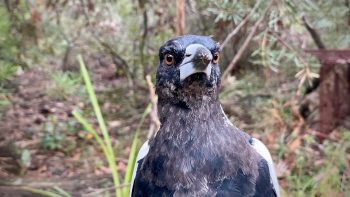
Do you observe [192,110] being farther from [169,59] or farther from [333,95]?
[333,95]

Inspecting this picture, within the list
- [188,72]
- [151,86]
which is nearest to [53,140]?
[151,86]

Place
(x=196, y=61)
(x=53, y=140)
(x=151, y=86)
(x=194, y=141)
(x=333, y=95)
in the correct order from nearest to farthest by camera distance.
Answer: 1. (x=196, y=61)
2. (x=194, y=141)
3. (x=151, y=86)
4. (x=333, y=95)
5. (x=53, y=140)

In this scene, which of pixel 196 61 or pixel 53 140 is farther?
pixel 53 140

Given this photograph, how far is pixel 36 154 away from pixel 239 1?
101 inches

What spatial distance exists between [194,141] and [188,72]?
0.83 feet

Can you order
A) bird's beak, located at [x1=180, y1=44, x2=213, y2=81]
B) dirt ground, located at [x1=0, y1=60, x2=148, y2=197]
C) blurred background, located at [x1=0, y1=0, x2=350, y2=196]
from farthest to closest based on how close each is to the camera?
dirt ground, located at [x1=0, y1=60, x2=148, y2=197] < blurred background, located at [x1=0, y1=0, x2=350, y2=196] < bird's beak, located at [x1=180, y1=44, x2=213, y2=81]

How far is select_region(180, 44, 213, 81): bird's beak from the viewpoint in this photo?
185cm

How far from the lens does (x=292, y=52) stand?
3379 mm

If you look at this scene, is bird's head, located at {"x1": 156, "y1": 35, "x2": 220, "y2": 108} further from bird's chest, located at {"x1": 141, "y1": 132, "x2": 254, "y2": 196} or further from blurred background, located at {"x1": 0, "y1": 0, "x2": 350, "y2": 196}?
blurred background, located at {"x1": 0, "y1": 0, "x2": 350, "y2": 196}

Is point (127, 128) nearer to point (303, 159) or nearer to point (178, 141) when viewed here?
point (303, 159)

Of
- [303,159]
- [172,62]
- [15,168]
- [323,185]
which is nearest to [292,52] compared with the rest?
[323,185]

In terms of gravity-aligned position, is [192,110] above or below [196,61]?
below

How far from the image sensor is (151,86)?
3105 millimetres

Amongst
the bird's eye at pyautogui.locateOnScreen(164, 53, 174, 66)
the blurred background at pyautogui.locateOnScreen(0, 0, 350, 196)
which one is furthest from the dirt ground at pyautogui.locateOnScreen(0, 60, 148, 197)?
the bird's eye at pyautogui.locateOnScreen(164, 53, 174, 66)
